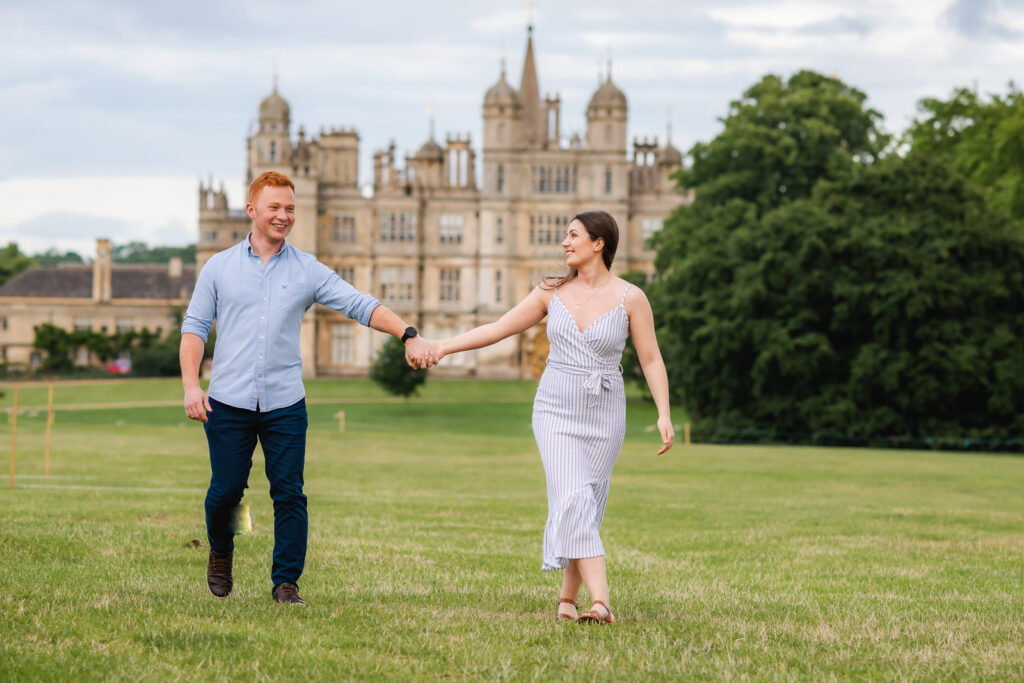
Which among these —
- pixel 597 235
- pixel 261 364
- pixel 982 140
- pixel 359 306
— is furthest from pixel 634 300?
pixel 982 140

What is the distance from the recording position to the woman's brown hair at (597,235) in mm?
6062

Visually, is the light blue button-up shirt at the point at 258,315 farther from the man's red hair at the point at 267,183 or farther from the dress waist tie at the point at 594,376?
the dress waist tie at the point at 594,376

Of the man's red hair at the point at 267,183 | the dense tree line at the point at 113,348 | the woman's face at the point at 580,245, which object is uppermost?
the man's red hair at the point at 267,183

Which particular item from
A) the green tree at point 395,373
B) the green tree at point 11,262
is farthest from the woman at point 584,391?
the green tree at point 11,262

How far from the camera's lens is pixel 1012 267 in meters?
36.5

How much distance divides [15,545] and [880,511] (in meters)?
8.82

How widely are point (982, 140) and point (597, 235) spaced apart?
4379cm

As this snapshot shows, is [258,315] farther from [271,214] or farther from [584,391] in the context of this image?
[584,391]

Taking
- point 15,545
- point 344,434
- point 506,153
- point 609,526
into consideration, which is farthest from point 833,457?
point 506,153

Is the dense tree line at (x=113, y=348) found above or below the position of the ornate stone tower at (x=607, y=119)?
below

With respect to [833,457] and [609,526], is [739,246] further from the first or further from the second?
[609,526]

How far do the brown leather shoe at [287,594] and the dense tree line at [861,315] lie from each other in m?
30.9

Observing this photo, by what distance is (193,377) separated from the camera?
6.07 metres

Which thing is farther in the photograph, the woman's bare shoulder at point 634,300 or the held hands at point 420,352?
the held hands at point 420,352
